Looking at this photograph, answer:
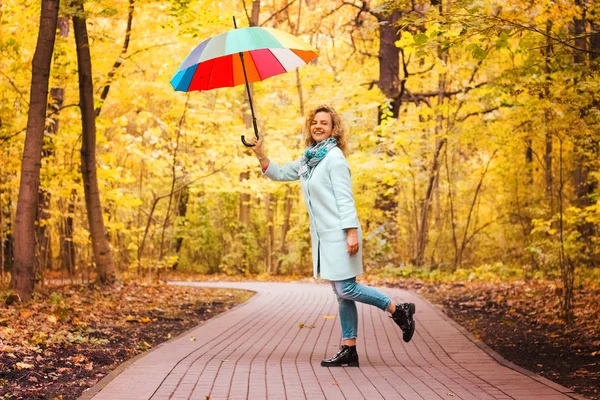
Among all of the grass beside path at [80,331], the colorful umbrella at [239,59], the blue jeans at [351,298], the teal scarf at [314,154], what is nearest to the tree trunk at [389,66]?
the grass beside path at [80,331]

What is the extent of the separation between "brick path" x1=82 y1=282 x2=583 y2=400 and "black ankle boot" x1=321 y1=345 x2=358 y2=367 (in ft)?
0.33

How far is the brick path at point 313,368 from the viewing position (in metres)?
5.09

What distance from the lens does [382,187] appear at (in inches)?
848

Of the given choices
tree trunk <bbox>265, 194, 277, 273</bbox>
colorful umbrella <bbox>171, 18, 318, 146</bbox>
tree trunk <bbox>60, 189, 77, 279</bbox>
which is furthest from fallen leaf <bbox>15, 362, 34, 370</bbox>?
tree trunk <bbox>265, 194, 277, 273</bbox>

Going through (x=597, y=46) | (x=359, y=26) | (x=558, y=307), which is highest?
(x=359, y=26)

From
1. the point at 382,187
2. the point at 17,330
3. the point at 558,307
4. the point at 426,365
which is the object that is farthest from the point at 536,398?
the point at 382,187

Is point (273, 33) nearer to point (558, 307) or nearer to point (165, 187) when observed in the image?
point (558, 307)

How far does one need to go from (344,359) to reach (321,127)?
6.61 ft

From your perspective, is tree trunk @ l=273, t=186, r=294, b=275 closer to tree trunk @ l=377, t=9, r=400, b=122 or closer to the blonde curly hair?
tree trunk @ l=377, t=9, r=400, b=122

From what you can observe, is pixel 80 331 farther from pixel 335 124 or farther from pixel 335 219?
pixel 335 124

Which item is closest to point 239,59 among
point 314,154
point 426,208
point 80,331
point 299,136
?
point 314,154

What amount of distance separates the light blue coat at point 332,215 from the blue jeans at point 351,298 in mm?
118

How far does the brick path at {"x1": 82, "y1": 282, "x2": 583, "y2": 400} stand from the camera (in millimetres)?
5094

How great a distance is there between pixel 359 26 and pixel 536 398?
14804 mm
